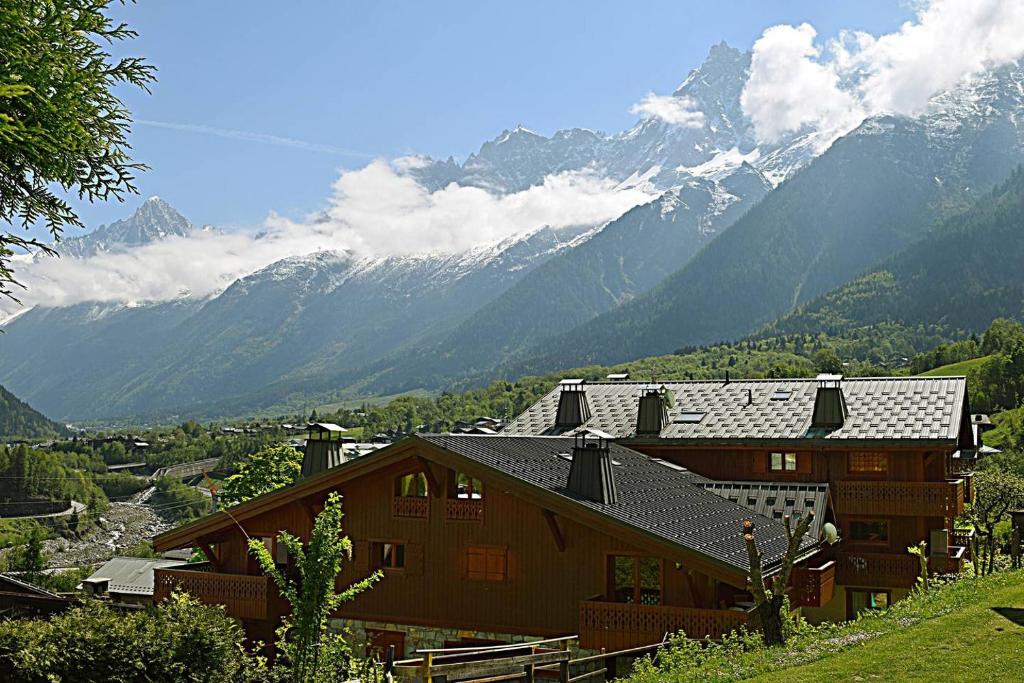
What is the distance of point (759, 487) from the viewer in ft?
108

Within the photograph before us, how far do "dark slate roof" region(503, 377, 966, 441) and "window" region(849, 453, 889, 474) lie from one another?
932 mm

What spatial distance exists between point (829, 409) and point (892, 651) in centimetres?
2275

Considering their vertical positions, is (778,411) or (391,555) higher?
(778,411)

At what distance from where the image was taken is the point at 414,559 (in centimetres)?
2666

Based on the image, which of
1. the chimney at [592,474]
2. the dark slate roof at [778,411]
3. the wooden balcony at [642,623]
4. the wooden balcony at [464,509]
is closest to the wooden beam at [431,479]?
the wooden balcony at [464,509]

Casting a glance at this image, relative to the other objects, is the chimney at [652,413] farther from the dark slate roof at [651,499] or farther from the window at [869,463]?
the window at [869,463]

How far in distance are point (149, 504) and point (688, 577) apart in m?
139

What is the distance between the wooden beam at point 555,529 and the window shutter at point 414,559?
12.3 feet

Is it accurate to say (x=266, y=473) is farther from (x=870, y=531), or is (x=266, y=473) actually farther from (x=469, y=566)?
(x=469, y=566)

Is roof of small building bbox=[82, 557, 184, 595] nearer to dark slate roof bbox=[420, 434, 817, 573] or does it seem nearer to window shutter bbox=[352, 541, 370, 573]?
window shutter bbox=[352, 541, 370, 573]

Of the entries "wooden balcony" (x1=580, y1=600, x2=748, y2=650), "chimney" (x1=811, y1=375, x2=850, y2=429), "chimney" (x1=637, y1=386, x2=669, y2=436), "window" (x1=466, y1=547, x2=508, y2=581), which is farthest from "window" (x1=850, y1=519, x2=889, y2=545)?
"window" (x1=466, y1=547, x2=508, y2=581)

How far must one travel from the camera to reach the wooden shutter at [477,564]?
2589 centimetres

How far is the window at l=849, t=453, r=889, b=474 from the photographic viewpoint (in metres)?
36.6

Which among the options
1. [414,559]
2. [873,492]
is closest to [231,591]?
[414,559]
